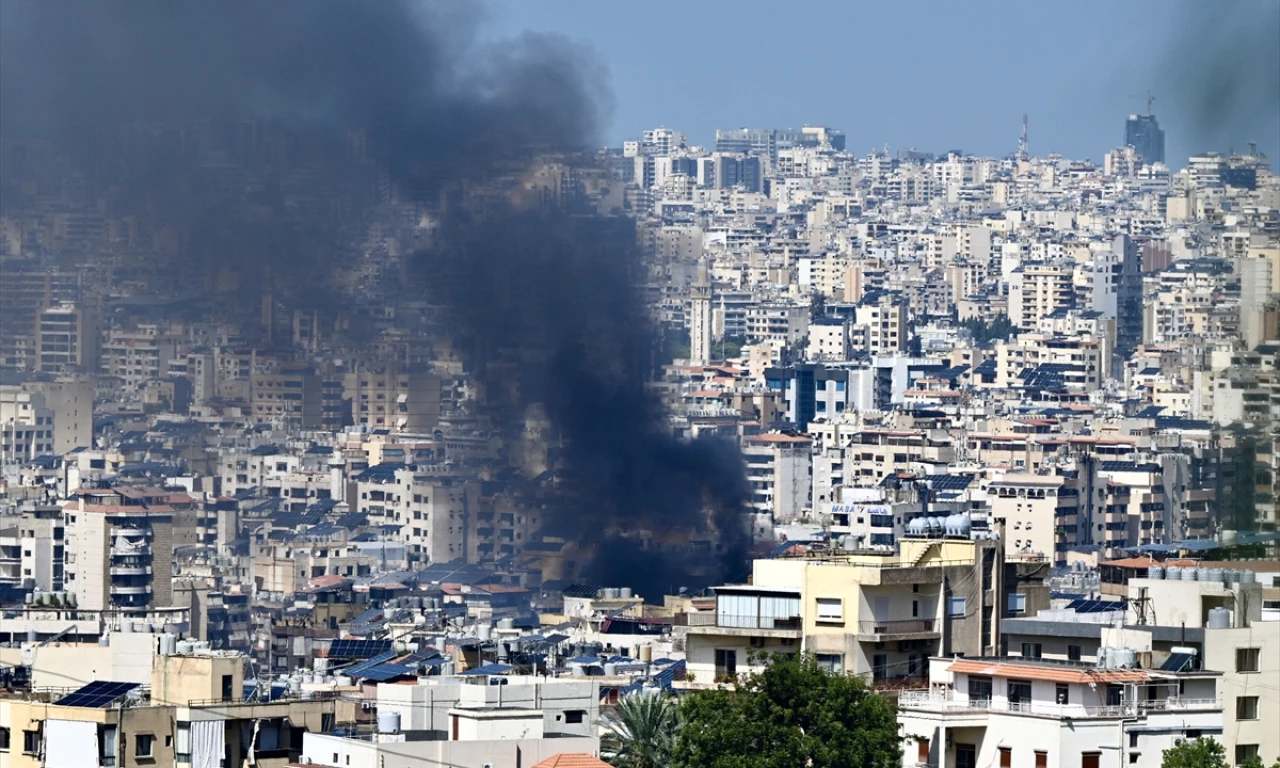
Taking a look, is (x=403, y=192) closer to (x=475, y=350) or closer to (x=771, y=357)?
(x=475, y=350)

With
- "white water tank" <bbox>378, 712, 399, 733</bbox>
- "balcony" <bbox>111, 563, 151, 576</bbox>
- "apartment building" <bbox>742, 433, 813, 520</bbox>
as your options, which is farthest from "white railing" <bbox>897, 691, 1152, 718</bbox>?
"apartment building" <bbox>742, 433, 813, 520</bbox>

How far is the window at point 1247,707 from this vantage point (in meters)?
18.9

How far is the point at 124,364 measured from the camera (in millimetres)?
101812

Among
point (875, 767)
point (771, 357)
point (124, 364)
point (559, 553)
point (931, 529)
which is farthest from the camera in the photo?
point (771, 357)

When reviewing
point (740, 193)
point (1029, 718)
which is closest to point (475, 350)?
point (1029, 718)

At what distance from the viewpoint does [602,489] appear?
60812 millimetres

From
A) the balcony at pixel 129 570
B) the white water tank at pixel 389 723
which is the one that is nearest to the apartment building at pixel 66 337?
the balcony at pixel 129 570

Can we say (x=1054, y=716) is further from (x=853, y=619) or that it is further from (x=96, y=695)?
(x=96, y=695)

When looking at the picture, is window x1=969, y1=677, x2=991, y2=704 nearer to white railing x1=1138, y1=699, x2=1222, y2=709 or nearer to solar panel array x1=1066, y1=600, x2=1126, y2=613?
white railing x1=1138, y1=699, x2=1222, y2=709

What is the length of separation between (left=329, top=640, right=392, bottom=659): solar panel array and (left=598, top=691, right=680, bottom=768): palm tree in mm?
10690

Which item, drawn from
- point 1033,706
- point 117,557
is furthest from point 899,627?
point 117,557

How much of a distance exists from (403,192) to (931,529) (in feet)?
136

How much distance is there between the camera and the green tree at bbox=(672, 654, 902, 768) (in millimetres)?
17938

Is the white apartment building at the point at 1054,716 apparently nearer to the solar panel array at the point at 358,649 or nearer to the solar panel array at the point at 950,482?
the solar panel array at the point at 358,649
